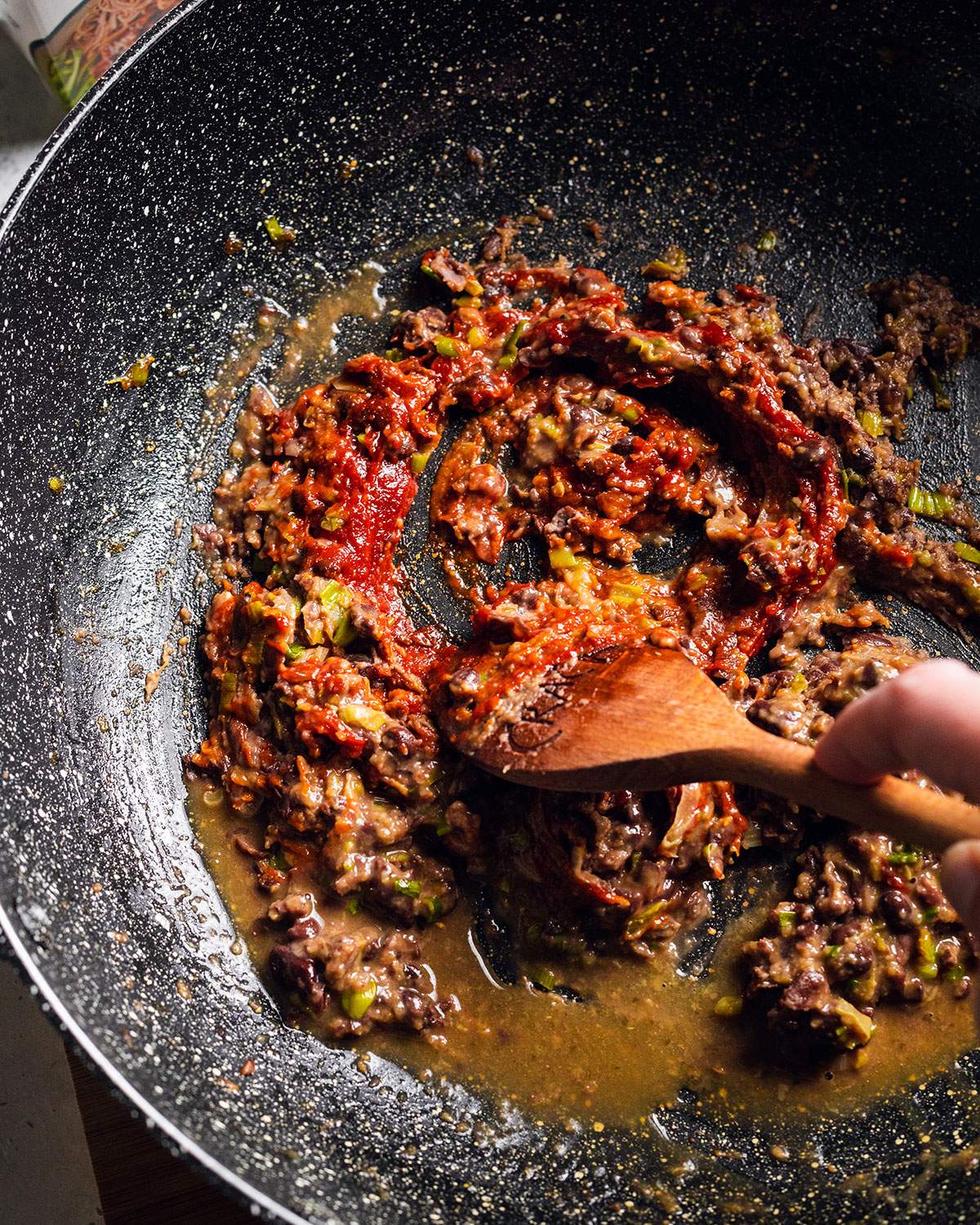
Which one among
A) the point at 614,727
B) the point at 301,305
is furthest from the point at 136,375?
the point at 614,727

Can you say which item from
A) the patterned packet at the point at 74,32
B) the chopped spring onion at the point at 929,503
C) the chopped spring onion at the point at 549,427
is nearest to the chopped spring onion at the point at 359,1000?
the chopped spring onion at the point at 549,427

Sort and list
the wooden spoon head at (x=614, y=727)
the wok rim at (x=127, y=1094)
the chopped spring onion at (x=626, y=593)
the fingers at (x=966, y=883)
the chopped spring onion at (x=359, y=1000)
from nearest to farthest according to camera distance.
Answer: the fingers at (x=966, y=883), the wok rim at (x=127, y=1094), the wooden spoon head at (x=614, y=727), the chopped spring onion at (x=359, y=1000), the chopped spring onion at (x=626, y=593)

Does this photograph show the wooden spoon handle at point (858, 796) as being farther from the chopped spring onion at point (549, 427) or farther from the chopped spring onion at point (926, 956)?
the chopped spring onion at point (549, 427)

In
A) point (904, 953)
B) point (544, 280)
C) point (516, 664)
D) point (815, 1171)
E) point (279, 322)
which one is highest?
point (279, 322)

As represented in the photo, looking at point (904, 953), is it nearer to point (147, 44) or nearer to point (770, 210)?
point (770, 210)

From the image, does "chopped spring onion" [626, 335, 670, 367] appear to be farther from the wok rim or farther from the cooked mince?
the wok rim

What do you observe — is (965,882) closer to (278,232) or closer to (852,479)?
(852,479)

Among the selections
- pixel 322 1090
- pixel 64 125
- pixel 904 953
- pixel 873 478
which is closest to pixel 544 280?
pixel 873 478
